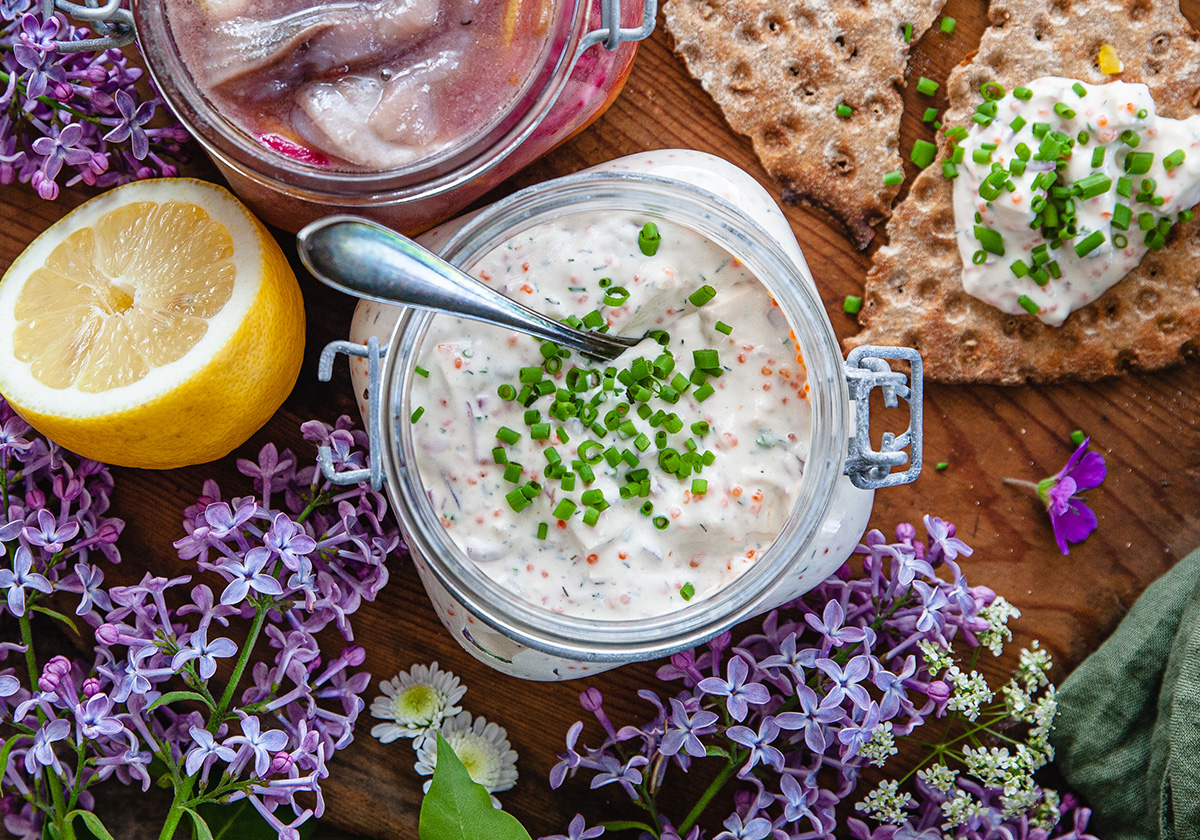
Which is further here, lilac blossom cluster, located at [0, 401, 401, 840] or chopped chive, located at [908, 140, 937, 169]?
chopped chive, located at [908, 140, 937, 169]

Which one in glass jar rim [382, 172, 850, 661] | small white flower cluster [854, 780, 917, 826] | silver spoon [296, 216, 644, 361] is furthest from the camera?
small white flower cluster [854, 780, 917, 826]

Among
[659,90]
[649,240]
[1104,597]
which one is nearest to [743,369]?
[649,240]

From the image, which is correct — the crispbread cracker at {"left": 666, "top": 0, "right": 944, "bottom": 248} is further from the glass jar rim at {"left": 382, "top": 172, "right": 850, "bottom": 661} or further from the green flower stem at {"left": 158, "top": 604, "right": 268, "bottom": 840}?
the green flower stem at {"left": 158, "top": 604, "right": 268, "bottom": 840}

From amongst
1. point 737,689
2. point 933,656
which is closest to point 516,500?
point 737,689

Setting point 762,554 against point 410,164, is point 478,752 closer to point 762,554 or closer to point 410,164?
point 762,554

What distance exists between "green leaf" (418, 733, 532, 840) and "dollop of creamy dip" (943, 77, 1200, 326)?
1045 mm

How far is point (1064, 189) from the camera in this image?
139 centimetres

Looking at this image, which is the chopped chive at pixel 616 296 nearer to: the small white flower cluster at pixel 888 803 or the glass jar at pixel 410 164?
the glass jar at pixel 410 164

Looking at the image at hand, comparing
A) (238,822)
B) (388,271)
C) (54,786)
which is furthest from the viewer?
(238,822)

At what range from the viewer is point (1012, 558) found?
4.90 ft

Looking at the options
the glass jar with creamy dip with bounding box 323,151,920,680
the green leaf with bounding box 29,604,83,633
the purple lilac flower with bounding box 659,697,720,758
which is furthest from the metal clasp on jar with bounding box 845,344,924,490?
the green leaf with bounding box 29,604,83,633

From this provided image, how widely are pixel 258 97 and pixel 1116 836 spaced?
1627 millimetres

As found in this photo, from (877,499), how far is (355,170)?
0.92m

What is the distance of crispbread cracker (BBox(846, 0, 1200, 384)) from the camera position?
4.74 feet
